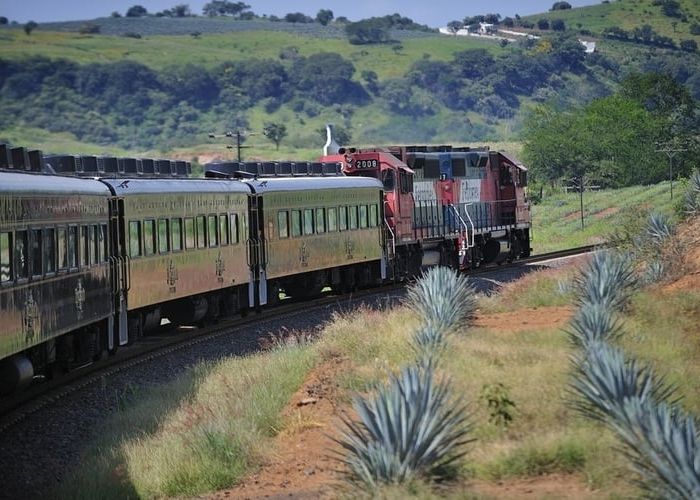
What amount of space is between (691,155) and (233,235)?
7864 cm

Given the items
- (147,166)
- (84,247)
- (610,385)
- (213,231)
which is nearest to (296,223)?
(213,231)

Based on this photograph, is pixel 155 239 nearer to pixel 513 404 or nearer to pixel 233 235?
pixel 233 235

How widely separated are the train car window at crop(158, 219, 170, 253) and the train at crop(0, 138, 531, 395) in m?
0.04

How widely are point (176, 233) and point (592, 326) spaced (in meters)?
10.5

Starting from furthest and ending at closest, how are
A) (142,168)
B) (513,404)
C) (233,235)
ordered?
(233,235) → (142,168) → (513,404)

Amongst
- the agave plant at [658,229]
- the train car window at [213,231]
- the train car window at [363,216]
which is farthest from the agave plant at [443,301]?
the train car window at [363,216]

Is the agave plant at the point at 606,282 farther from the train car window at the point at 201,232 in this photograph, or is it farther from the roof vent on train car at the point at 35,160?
the roof vent on train car at the point at 35,160

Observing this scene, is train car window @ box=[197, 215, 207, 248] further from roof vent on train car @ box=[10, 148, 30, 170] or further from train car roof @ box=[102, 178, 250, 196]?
roof vent on train car @ box=[10, 148, 30, 170]

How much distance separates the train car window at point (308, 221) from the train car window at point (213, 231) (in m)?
4.93

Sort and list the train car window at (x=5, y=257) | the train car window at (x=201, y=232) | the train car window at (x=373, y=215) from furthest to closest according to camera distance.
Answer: the train car window at (x=373, y=215) < the train car window at (x=201, y=232) < the train car window at (x=5, y=257)

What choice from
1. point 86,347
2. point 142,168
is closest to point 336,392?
point 86,347

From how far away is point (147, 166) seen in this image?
27344 millimetres

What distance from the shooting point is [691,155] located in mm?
103062

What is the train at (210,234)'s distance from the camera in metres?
18.1
